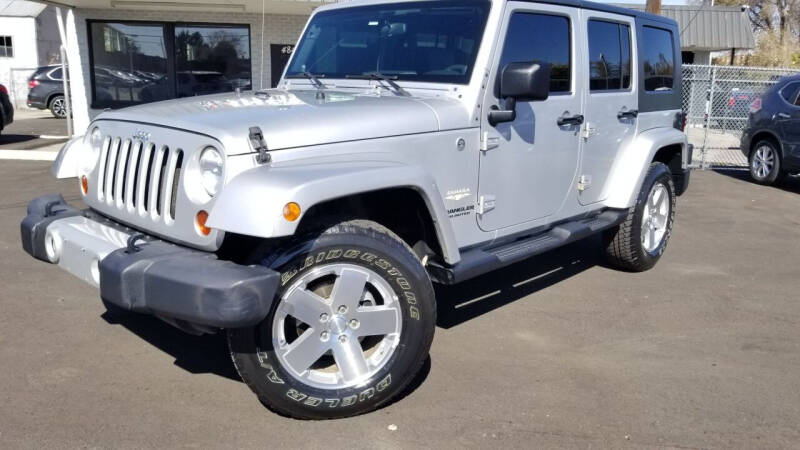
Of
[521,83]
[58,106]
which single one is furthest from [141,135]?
[58,106]

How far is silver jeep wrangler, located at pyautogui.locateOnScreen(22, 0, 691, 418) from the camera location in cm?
307

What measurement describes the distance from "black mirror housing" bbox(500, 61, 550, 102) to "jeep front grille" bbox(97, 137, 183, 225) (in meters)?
1.80

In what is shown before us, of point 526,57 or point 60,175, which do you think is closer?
point 60,175

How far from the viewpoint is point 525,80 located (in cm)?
392

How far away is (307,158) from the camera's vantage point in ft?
10.8

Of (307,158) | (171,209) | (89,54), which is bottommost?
(171,209)

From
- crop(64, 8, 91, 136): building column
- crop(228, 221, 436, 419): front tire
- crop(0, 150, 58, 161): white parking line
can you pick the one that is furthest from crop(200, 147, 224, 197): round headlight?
crop(64, 8, 91, 136): building column

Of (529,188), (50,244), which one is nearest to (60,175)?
(50,244)

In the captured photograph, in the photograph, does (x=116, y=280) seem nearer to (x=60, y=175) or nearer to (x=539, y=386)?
(x=60, y=175)

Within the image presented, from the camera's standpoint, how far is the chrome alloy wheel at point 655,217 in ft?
19.9

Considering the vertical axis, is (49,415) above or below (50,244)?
below

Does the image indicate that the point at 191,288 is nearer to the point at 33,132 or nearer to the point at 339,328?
the point at 339,328

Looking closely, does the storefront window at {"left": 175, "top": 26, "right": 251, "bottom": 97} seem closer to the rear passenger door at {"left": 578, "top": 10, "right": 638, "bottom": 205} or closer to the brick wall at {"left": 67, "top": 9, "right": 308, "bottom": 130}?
the brick wall at {"left": 67, "top": 9, "right": 308, "bottom": 130}

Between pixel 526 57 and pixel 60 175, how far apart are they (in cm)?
286
